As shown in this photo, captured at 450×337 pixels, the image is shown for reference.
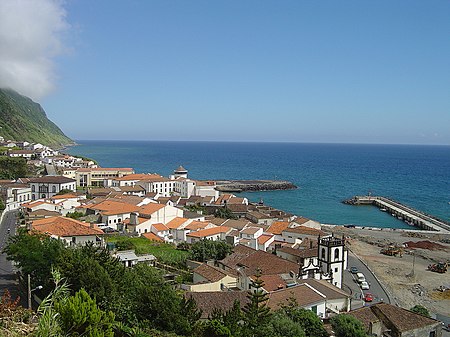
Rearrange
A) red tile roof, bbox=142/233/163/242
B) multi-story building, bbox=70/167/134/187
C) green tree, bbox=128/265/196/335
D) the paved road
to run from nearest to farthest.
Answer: green tree, bbox=128/265/196/335, the paved road, red tile roof, bbox=142/233/163/242, multi-story building, bbox=70/167/134/187

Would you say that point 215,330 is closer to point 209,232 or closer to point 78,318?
point 78,318

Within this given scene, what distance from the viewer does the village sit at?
18469 mm

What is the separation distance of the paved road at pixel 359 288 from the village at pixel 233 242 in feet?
0.34

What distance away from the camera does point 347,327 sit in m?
15.7

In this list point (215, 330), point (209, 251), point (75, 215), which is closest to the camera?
point (215, 330)

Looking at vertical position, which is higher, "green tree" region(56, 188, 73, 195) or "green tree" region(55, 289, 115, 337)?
"green tree" region(55, 289, 115, 337)

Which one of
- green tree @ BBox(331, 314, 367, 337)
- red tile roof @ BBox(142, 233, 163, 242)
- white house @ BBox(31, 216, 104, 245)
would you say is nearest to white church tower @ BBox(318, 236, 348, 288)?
green tree @ BBox(331, 314, 367, 337)

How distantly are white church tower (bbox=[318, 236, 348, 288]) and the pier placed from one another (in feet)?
90.6

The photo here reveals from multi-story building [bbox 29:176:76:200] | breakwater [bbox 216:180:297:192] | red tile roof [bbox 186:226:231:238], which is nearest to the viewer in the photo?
red tile roof [bbox 186:226:231:238]

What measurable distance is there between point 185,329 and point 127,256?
37.1 feet

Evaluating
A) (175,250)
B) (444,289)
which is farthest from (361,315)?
(175,250)

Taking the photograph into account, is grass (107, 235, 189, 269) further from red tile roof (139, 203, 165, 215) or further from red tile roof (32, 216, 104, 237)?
red tile roof (139, 203, 165, 215)

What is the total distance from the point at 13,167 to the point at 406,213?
53.2 meters

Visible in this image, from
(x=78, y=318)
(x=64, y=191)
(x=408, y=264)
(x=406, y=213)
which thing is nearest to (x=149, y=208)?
(x=64, y=191)
